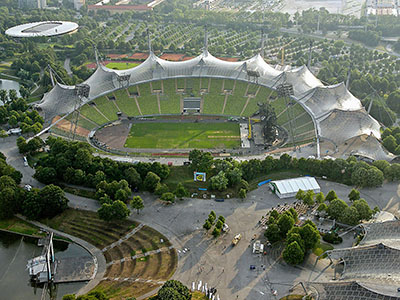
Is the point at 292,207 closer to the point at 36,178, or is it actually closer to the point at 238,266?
the point at 238,266

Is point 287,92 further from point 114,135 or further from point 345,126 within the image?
point 114,135

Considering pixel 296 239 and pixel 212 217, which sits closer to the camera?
pixel 296 239

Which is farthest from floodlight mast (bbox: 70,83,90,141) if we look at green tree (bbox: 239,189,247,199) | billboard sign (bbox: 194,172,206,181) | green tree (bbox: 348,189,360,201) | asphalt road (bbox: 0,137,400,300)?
green tree (bbox: 348,189,360,201)

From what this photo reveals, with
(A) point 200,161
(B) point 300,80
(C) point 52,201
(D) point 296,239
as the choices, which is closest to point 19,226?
(C) point 52,201

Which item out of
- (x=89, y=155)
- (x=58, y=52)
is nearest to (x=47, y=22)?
(x=58, y=52)

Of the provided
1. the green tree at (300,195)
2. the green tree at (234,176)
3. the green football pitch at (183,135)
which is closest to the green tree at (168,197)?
the green tree at (234,176)

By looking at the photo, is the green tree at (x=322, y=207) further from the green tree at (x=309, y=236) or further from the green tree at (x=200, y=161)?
the green tree at (x=200, y=161)
